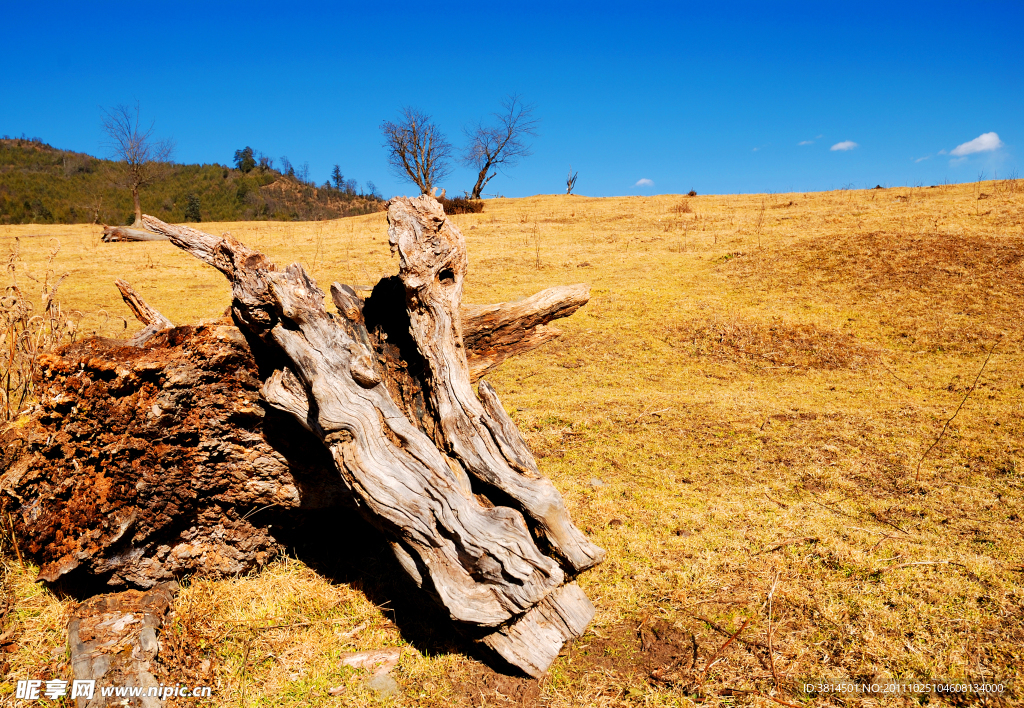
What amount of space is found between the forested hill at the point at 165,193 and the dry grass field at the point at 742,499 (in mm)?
54625

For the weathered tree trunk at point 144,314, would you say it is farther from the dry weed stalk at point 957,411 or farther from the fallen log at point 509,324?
the dry weed stalk at point 957,411

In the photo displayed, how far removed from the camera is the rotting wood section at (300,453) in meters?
3.42

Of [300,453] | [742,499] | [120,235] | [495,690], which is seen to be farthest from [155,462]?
[120,235]

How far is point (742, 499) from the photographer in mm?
5484

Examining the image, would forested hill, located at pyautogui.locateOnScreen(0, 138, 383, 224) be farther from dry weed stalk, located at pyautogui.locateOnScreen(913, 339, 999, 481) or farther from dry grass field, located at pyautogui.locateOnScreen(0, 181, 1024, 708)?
dry weed stalk, located at pyautogui.locateOnScreen(913, 339, 999, 481)

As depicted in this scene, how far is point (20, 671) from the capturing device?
325cm

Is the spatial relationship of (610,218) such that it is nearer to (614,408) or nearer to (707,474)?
(614,408)

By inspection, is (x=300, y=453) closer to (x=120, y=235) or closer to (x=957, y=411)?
(x=957, y=411)

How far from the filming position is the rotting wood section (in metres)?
3.42

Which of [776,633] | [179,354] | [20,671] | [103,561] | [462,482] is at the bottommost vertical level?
[776,633]

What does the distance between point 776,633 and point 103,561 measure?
434 cm

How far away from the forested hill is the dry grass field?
5462 cm

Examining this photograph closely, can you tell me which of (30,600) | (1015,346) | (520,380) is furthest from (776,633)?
(1015,346)

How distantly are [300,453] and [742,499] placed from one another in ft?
13.3
